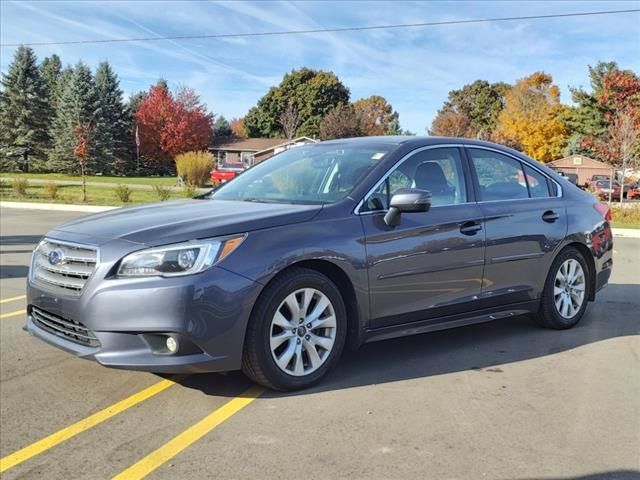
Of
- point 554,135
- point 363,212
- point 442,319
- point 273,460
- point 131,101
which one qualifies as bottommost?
point 273,460

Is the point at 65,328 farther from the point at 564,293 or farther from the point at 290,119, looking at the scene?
the point at 290,119

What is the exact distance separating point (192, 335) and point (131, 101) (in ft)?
216

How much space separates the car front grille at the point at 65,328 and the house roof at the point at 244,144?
6957cm

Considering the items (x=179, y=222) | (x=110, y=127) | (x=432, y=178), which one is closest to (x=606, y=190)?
(x=432, y=178)

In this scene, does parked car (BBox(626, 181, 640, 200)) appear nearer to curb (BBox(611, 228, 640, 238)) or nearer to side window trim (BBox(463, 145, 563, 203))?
curb (BBox(611, 228, 640, 238))

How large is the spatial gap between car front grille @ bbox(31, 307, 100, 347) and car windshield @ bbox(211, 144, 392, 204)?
5.06 feet

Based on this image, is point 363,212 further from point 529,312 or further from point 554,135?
point 554,135

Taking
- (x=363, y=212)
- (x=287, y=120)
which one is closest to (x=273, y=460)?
(x=363, y=212)

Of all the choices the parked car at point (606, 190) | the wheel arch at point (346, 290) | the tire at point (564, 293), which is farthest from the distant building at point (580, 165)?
the wheel arch at point (346, 290)

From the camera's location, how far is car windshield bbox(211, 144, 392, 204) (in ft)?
14.4

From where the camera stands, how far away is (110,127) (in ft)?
177

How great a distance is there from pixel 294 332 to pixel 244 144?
71.6 meters

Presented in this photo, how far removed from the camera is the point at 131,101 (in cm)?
6456

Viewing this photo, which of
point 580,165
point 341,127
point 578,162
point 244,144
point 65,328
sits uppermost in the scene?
point 244,144
